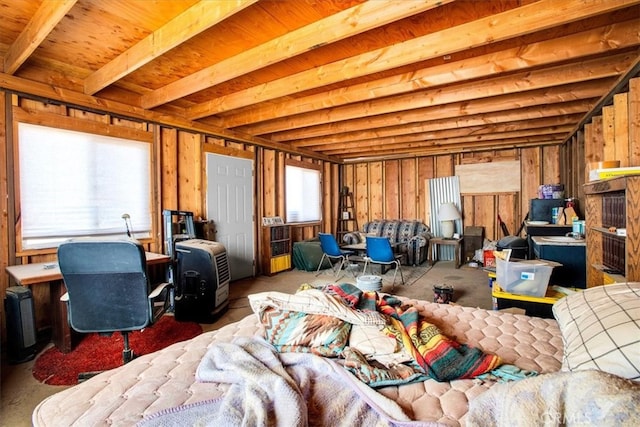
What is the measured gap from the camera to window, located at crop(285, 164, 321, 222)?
6055 mm

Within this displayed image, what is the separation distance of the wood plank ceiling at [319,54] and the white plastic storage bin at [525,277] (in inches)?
65.7

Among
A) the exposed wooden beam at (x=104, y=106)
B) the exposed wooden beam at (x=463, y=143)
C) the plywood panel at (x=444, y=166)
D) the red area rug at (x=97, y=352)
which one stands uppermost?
the exposed wooden beam at (x=463, y=143)

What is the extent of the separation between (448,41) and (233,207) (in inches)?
146

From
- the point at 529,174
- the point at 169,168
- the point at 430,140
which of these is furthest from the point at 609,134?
the point at 169,168

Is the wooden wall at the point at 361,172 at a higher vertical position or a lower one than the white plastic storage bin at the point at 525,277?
higher

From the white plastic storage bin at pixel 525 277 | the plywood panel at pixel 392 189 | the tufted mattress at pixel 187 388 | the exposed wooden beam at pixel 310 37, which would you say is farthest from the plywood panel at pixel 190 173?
the plywood panel at pixel 392 189

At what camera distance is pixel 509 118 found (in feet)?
12.8

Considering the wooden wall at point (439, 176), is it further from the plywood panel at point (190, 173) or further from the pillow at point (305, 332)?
the pillow at point (305, 332)

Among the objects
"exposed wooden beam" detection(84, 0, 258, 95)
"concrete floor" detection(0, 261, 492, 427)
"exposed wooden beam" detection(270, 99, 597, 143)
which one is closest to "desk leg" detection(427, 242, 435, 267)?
"concrete floor" detection(0, 261, 492, 427)

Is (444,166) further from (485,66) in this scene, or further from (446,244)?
(485,66)

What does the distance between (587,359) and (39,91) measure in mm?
4386

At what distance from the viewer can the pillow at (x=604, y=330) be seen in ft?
2.79

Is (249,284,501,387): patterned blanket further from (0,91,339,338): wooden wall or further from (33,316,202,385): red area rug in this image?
(0,91,339,338): wooden wall

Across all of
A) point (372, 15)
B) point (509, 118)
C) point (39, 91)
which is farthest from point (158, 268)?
point (509, 118)
